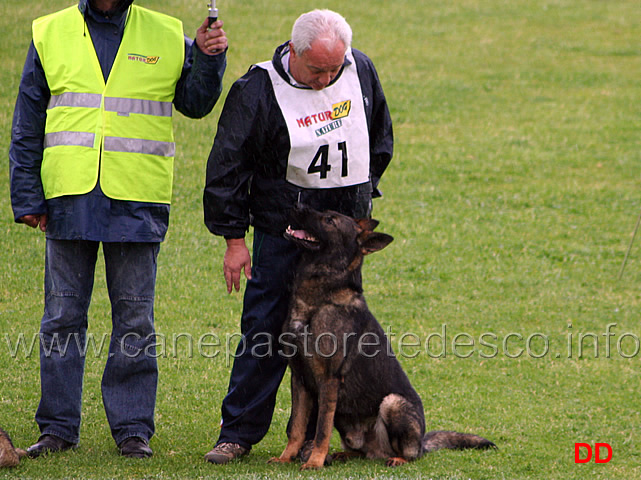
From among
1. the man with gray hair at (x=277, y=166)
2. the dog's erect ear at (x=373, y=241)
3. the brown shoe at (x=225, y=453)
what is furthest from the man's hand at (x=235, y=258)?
the brown shoe at (x=225, y=453)

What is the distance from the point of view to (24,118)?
490 cm

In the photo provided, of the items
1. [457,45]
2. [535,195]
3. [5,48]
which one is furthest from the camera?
[457,45]

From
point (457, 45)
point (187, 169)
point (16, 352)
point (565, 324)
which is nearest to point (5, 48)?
point (187, 169)

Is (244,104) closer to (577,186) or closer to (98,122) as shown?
(98,122)

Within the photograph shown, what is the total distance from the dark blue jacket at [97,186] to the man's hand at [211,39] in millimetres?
37

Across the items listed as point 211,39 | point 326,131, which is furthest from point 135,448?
point 211,39

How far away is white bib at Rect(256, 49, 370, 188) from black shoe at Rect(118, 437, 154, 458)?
174 cm

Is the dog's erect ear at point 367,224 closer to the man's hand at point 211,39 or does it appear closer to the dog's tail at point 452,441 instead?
the man's hand at point 211,39

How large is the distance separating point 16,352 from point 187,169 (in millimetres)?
6412

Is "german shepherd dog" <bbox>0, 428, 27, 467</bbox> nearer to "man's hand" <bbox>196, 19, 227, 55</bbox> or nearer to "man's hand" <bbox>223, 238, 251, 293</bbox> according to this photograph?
"man's hand" <bbox>223, 238, 251, 293</bbox>

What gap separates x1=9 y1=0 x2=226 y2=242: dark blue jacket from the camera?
16.0 ft

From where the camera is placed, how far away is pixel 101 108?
4875 mm

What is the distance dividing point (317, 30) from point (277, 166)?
783 mm

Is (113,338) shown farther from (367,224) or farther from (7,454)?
(367,224)
